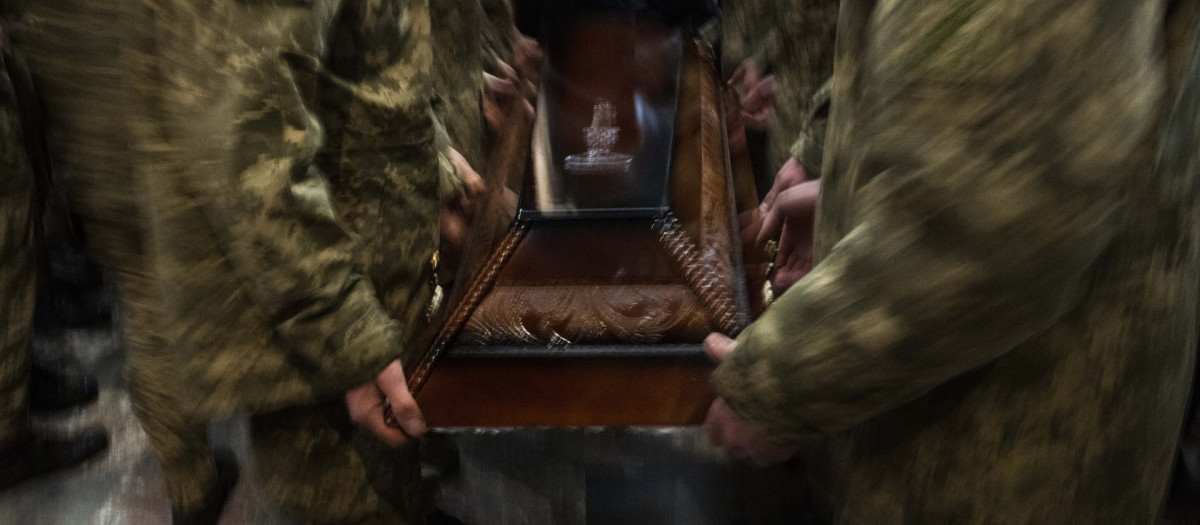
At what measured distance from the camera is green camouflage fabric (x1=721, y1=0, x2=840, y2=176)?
44.5 inches

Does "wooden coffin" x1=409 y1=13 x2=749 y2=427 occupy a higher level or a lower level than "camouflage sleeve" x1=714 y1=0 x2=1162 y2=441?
A: lower

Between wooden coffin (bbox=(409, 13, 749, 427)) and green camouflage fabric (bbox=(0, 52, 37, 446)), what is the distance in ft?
3.07

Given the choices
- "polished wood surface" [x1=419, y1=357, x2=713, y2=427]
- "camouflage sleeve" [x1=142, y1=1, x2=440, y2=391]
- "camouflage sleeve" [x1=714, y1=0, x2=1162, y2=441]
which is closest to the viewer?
"camouflage sleeve" [x1=714, y1=0, x2=1162, y2=441]

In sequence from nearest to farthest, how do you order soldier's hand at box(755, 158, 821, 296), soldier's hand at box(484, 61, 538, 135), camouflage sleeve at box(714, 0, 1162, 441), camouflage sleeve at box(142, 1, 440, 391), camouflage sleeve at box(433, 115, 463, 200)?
camouflage sleeve at box(714, 0, 1162, 441)
camouflage sleeve at box(142, 1, 440, 391)
soldier's hand at box(755, 158, 821, 296)
camouflage sleeve at box(433, 115, 463, 200)
soldier's hand at box(484, 61, 538, 135)

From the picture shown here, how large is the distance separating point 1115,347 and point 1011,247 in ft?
0.49

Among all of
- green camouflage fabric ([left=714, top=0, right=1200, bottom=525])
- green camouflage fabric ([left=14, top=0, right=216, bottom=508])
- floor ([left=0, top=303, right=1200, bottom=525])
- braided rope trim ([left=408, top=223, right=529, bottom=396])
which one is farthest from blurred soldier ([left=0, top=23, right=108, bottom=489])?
green camouflage fabric ([left=714, top=0, right=1200, bottom=525])

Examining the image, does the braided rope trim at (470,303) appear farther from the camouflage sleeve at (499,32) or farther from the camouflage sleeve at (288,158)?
the camouflage sleeve at (499,32)

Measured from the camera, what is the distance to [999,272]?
0.39m

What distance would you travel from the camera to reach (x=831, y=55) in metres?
1.11

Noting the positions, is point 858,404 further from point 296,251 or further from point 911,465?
point 296,251

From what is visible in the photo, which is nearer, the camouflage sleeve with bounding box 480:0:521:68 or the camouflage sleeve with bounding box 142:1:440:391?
the camouflage sleeve with bounding box 142:1:440:391

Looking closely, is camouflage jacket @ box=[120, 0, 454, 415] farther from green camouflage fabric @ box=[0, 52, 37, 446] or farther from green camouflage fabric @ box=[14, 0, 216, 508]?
green camouflage fabric @ box=[0, 52, 37, 446]

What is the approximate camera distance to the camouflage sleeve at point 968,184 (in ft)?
1.16

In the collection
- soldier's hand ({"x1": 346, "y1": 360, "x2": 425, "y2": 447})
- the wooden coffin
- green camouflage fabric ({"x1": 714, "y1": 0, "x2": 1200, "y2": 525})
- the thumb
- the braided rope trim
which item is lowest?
soldier's hand ({"x1": 346, "y1": 360, "x2": 425, "y2": 447})
